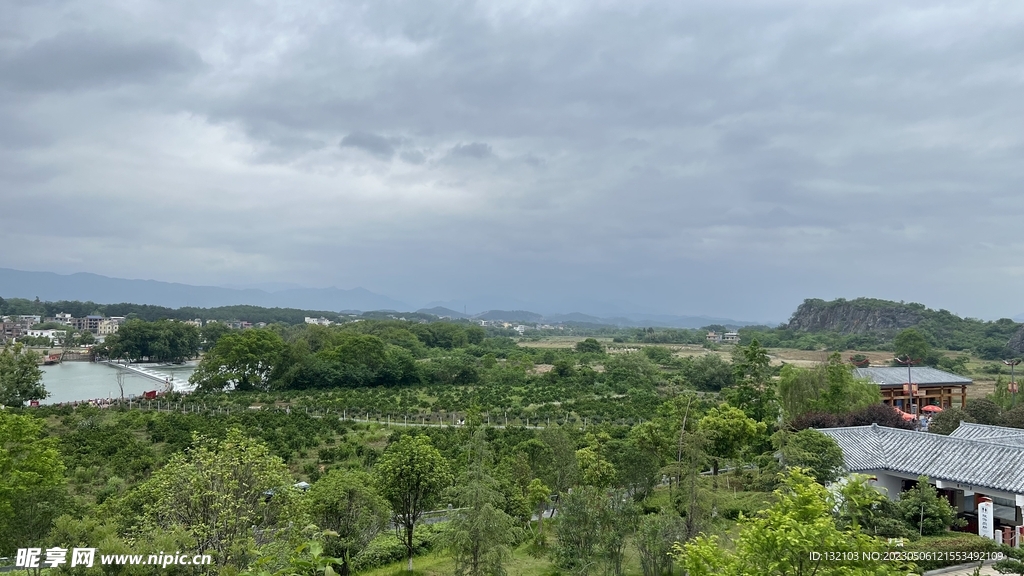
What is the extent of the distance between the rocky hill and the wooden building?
79974 millimetres

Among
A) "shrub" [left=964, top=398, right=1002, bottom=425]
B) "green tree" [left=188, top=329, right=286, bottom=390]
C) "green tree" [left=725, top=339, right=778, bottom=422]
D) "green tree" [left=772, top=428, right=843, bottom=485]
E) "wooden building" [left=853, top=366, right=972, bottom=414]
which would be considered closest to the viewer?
"green tree" [left=772, top=428, right=843, bottom=485]

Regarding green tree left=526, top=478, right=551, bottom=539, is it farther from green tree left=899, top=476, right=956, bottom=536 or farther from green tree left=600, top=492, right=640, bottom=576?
green tree left=899, top=476, right=956, bottom=536

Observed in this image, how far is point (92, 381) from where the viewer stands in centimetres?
4938

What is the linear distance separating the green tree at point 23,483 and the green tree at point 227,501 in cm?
266

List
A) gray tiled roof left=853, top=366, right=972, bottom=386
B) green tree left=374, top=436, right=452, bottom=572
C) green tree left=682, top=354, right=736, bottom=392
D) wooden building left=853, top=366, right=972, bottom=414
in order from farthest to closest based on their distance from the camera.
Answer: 1. green tree left=682, top=354, right=736, bottom=392
2. gray tiled roof left=853, top=366, right=972, bottom=386
3. wooden building left=853, top=366, right=972, bottom=414
4. green tree left=374, top=436, right=452, bottom=572

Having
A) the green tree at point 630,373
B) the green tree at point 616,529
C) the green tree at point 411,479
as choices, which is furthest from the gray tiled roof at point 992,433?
the green tree at point 630,373

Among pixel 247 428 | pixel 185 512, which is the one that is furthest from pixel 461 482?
→ pixel 247 428

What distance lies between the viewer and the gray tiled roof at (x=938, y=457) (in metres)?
12.8

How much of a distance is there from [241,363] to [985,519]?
42.8 m

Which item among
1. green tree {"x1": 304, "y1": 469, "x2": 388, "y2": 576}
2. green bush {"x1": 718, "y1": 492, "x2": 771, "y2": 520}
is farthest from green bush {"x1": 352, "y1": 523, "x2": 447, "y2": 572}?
green bush {"x1": 718, "y1": 492, "x2": 771, "y2": 520}

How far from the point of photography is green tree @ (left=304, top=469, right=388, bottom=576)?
37.1ft

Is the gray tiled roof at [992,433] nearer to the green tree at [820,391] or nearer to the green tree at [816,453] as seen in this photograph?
the green tree at [816,453]

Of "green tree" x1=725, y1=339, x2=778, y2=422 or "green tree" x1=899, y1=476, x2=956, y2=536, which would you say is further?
"green tree" x1=725, y1=339, x2=778, y2=422

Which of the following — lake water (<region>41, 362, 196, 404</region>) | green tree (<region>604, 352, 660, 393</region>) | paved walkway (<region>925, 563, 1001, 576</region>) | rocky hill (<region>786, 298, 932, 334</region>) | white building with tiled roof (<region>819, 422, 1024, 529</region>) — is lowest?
lake water (<region>41, 362, 196, 404</region>)
